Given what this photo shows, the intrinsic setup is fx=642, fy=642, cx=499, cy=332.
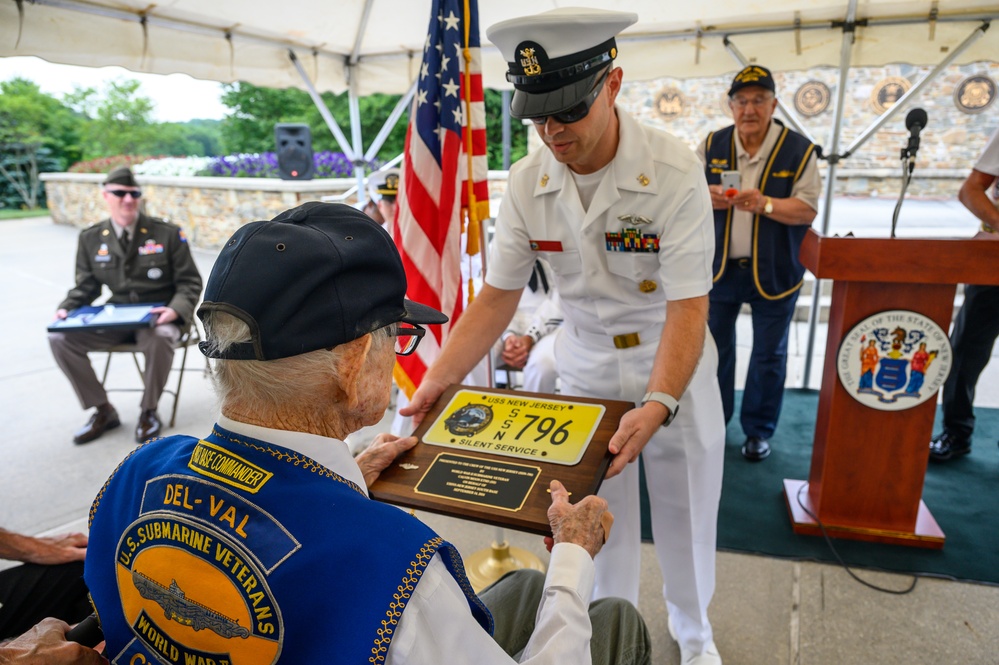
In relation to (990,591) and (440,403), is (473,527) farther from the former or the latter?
(990,591)

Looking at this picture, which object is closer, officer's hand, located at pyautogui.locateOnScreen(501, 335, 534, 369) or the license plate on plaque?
the license plate on plaque

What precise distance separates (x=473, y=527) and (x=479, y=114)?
6.26ft

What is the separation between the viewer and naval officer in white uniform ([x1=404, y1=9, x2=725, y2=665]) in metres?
1.53

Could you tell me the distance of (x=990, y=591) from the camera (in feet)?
7.99

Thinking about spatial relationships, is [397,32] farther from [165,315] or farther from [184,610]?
[184,610]

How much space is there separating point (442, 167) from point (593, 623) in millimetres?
1940

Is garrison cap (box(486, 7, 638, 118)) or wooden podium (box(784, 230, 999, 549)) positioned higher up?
garrison cap (box(486, 7, 638, 118))

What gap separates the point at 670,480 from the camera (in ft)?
6.53

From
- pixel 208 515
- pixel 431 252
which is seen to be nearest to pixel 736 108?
pixel 431 252

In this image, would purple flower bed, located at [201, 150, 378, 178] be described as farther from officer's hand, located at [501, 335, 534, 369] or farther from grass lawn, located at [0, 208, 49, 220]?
grass lawn, located at [0, 208, 49, 220]

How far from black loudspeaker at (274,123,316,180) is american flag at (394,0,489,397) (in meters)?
7.97

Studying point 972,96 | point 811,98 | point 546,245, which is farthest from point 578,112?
point 972,96

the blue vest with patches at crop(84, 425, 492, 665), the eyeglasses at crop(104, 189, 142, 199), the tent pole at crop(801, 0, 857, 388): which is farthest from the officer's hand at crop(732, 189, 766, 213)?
the eyeglasses at crop(104, 189, 142, 199)

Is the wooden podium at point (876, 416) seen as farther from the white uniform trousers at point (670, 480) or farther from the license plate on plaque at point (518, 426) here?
the license plate on plaque at point (518, 426)
